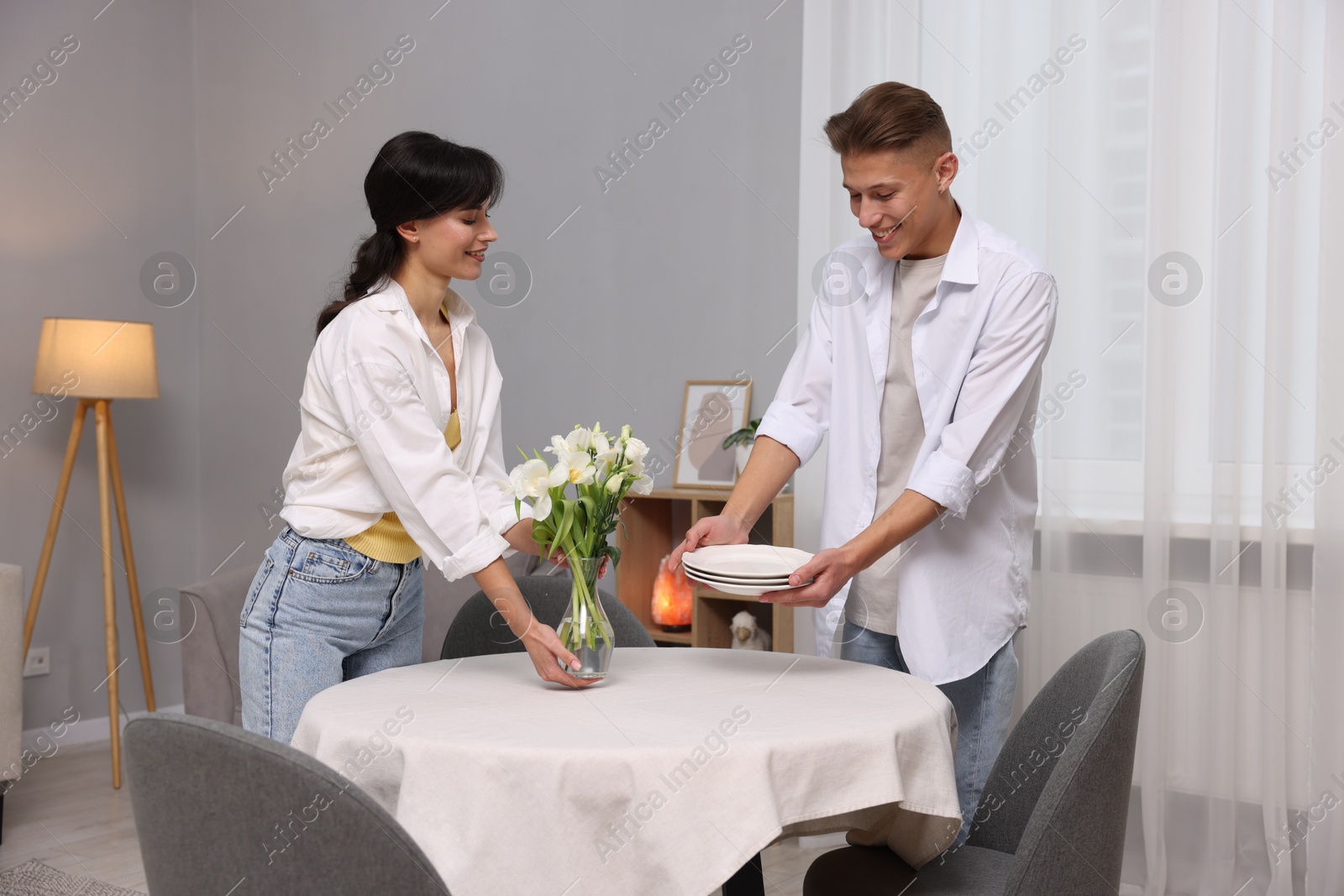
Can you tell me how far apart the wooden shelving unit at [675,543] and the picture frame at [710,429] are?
74 millimetres

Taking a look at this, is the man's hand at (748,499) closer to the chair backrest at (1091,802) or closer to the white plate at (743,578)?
the white plate at (743,578)

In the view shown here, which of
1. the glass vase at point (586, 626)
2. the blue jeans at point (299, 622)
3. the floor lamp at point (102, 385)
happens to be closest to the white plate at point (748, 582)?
the glass vase at point (586, 626)

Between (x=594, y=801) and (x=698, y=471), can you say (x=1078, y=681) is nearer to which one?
(x=594, y=801)

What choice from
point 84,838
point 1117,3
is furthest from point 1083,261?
point 84,838

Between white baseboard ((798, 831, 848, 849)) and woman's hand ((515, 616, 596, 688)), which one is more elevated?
woman's hand ((515, 616, 596, 688))

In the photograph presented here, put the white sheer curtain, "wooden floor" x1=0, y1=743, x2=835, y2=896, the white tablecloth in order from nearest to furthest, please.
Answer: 1. the white tablecloth
2. the white sheer curtain
3. "wooden floor" x1=0, y1=743, x2=835, y2=896

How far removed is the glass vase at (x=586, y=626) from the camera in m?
1.57

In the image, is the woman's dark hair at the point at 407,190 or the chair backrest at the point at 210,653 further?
the chair backrest at the point at 210,653

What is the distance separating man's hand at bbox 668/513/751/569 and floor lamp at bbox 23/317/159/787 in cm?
292

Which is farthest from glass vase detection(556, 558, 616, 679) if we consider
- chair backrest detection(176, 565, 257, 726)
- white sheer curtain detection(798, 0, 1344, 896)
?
chair backrest detection(176, 565, 257, 726)

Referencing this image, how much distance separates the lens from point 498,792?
4.01 feet

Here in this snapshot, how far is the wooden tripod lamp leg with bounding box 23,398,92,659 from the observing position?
4051mm

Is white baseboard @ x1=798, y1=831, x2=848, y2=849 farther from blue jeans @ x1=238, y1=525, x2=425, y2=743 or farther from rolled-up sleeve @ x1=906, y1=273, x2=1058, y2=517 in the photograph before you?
blue jeans @ x1=238, y1=525, x2=425, y2=743

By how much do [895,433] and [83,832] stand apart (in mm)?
2867
